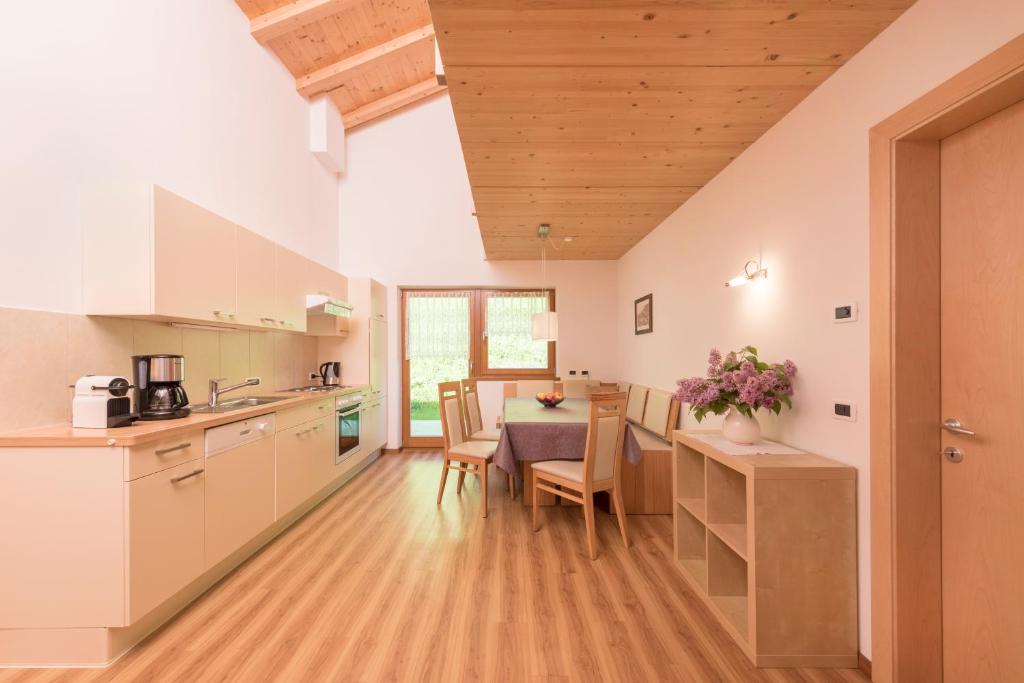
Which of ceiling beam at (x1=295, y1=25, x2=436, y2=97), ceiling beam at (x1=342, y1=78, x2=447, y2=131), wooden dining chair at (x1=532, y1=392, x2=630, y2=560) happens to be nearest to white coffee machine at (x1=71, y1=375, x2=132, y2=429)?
wooden dining chair at (x1=532, y1=392, x2=630, y2=560)

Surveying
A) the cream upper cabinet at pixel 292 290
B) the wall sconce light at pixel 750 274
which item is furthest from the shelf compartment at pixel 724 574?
the cream upper cabinet at pixel 292 290

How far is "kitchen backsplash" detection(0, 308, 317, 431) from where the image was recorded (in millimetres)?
1877

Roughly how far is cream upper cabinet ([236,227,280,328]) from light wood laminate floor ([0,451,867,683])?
5.07 ft

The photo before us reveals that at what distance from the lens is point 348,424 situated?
4043 millimetres

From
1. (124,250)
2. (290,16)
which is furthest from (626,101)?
(290,16)

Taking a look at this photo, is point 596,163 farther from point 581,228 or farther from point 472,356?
point 472,356

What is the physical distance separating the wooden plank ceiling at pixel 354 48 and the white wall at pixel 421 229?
314 millimetres

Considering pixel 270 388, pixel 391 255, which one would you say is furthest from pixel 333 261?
pixel 270 388

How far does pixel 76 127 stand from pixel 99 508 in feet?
6.16

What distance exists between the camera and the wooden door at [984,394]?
129 cm

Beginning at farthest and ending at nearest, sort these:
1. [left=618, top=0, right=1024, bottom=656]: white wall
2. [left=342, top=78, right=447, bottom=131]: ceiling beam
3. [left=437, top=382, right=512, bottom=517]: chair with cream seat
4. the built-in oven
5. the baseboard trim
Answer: [left=342, top=78, right=447, bottom=131]: ceiling beam < the built-in oven < [left=437, top=382, right=512, bottom=517]: chair with cream seat < the baseboard trim < [left=618, top=0, right=1024, bottom=656]: white wall

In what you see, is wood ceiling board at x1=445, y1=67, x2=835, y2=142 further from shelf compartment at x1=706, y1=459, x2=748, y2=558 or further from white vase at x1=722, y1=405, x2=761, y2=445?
shelf compartment at x1=706, y1=459, x2=748, y2=558

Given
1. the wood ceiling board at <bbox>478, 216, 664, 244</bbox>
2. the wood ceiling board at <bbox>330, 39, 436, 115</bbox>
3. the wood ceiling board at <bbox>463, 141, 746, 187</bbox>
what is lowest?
the wood ceiling board at <bbox>478, 216, 664, 244</bbox>

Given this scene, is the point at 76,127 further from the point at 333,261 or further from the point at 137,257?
the point at 333,261
